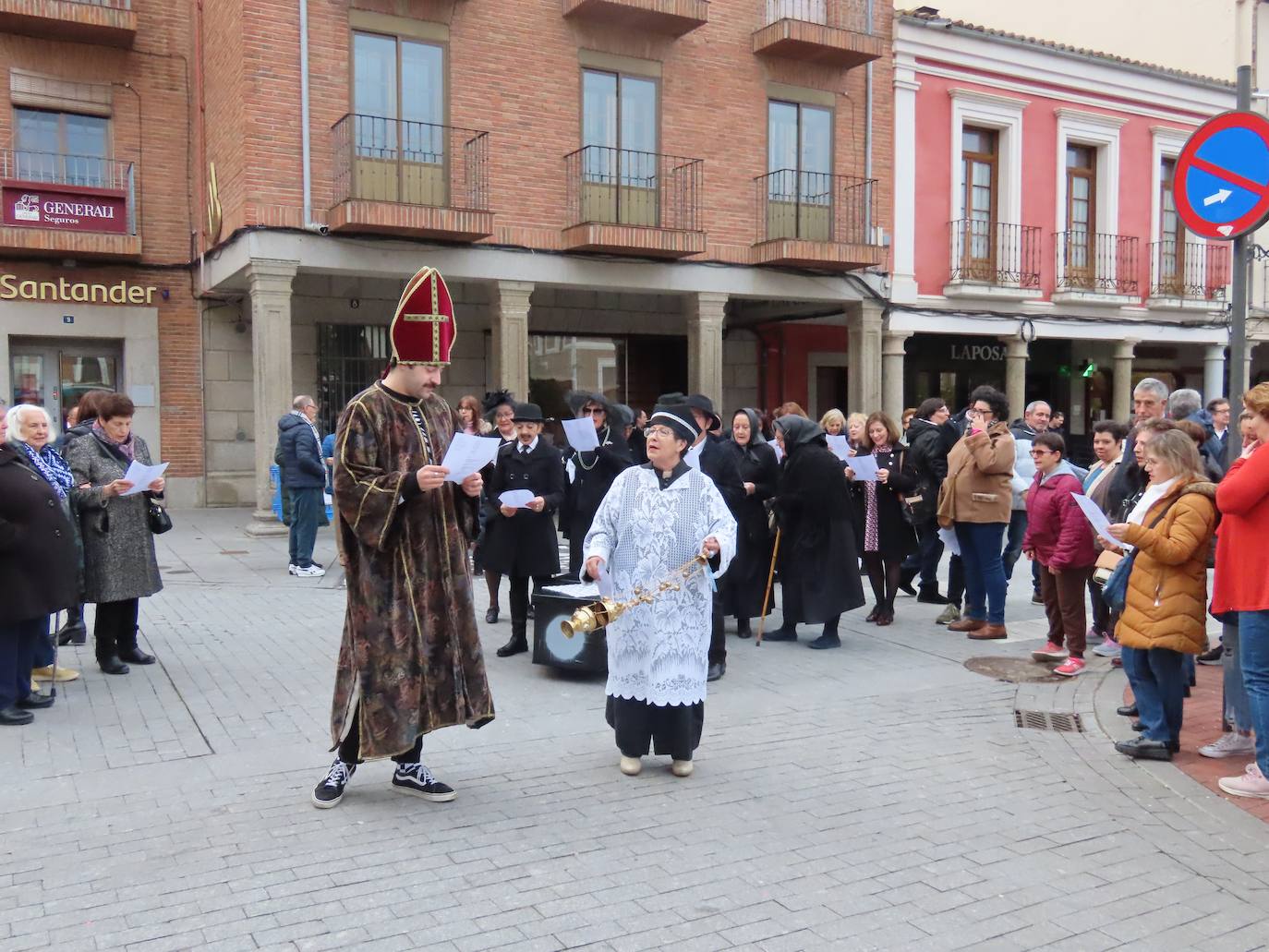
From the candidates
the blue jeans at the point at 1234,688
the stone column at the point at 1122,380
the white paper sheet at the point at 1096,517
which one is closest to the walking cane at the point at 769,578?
the white paper sheet at the point at 1096,517

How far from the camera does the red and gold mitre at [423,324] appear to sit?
4.46 m

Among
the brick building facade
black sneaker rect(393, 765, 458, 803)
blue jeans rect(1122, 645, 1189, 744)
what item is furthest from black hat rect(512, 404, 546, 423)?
the brick building facade

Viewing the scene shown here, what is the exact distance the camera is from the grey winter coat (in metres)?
6.69

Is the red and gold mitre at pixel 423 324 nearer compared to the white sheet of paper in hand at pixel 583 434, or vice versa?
the red and gold mitre at pixel 423 324

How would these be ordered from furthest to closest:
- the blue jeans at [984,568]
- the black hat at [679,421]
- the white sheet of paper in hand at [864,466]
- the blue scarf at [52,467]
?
the white sheet of paper in hand at [864,466] → the blue jeans at [984,568] → the blue scarf at [52,467] → the black hat at [679,421]

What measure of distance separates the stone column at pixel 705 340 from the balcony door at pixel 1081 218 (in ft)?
24.8

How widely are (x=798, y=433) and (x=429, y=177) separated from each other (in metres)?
9.18

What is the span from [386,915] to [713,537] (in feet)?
7.00

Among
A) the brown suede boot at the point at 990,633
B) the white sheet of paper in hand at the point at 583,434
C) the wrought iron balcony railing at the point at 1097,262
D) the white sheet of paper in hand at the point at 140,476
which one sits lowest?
the brown suede boot at the point at 990,633

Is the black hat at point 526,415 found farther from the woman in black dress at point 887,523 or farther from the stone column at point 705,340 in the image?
the stone column at point 705,340

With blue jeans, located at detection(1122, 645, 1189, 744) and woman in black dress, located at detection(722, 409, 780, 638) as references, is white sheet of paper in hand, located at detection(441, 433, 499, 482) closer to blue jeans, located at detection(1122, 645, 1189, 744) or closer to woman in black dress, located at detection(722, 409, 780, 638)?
blue jeans, located at detection(1122, 645, 1189, 744)

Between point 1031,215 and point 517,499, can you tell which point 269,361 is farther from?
point 1031,215

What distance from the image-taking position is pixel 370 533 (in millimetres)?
4355

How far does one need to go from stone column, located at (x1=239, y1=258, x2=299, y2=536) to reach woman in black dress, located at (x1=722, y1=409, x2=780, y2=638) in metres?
8.18
